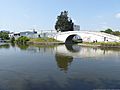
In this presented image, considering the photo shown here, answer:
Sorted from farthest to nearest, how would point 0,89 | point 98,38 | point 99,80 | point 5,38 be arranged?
point 5,38 < point 98,38 < point 99,80 < point 0,89

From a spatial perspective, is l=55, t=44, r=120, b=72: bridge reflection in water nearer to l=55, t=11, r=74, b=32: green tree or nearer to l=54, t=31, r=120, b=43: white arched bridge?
l=54, t=31, r=120, b=43: white arched bridge

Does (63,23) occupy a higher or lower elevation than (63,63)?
higher

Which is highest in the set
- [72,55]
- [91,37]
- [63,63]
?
[91,37]

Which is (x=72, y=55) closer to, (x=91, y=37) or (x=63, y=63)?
(x=63, y=63)

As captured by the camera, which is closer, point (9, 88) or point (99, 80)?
point (9, 88)

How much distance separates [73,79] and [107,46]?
29.0m

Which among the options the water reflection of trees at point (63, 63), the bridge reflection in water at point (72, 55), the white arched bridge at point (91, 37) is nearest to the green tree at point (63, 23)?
the white arched bridge at point (91, 37)

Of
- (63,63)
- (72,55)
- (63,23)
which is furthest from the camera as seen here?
(63,23)

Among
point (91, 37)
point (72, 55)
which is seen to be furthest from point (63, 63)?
point (91, 37)

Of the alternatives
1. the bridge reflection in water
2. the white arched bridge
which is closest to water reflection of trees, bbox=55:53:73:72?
the bridge reflection in water

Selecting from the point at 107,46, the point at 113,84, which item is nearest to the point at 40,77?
the point at 113,84

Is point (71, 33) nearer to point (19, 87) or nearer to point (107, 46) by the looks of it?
point (107, 46)

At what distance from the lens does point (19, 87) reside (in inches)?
512

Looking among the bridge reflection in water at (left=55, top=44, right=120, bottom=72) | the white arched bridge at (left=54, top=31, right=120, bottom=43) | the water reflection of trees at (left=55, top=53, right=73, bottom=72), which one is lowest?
the water reflection of trees at (left=55, top=53, right=73, bottom=72)
